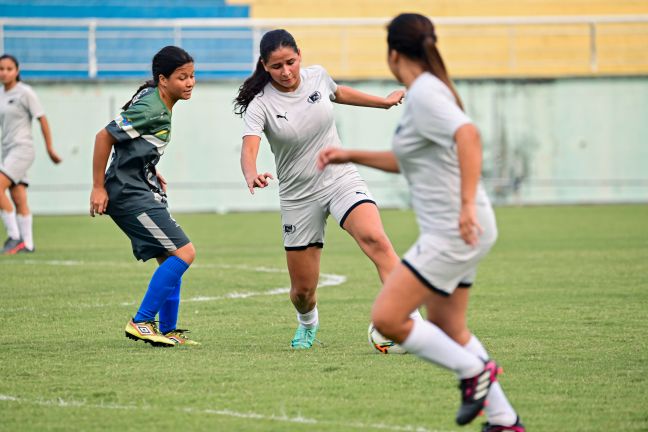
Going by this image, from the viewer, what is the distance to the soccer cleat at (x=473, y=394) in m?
4.80

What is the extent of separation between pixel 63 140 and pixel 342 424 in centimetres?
2104

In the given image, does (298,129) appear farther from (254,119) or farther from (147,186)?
(147,186)

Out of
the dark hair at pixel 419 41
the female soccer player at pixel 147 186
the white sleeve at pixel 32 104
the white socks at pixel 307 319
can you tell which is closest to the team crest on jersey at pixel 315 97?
the female soccer player at pixel 147 186

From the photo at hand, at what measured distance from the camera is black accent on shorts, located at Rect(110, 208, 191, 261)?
764 centimetres

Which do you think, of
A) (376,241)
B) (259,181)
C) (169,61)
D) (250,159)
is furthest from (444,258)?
(169,61)

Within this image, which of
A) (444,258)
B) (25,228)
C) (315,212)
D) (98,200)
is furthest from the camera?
(25,228)

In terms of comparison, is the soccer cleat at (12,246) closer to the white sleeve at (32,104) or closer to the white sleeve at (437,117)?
the white sleeve at (32,104)

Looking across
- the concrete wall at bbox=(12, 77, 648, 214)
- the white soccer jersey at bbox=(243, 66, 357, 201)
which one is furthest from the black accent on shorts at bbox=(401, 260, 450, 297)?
the concrete wall at bbox=(12, 77, 648, 214)

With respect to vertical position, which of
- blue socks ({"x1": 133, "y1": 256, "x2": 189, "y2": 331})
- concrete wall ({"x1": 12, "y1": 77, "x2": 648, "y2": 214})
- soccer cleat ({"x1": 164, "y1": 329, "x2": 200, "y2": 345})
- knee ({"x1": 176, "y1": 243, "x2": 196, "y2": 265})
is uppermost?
knee ({"x1": 176, "y1": 243, "x2": 196, "y2": 265})

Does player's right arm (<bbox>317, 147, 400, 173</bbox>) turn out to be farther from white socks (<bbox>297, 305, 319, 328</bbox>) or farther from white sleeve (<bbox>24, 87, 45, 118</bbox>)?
white sleeve (<bbox>24, 87, 45, 118</bbox>)

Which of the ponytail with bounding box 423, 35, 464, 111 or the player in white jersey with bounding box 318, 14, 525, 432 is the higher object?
the ponytail with bounding box 423, 35, 464, 111

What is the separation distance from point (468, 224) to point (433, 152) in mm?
392

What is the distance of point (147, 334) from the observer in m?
7.59

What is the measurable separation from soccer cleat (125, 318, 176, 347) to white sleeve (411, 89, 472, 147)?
332 cm
